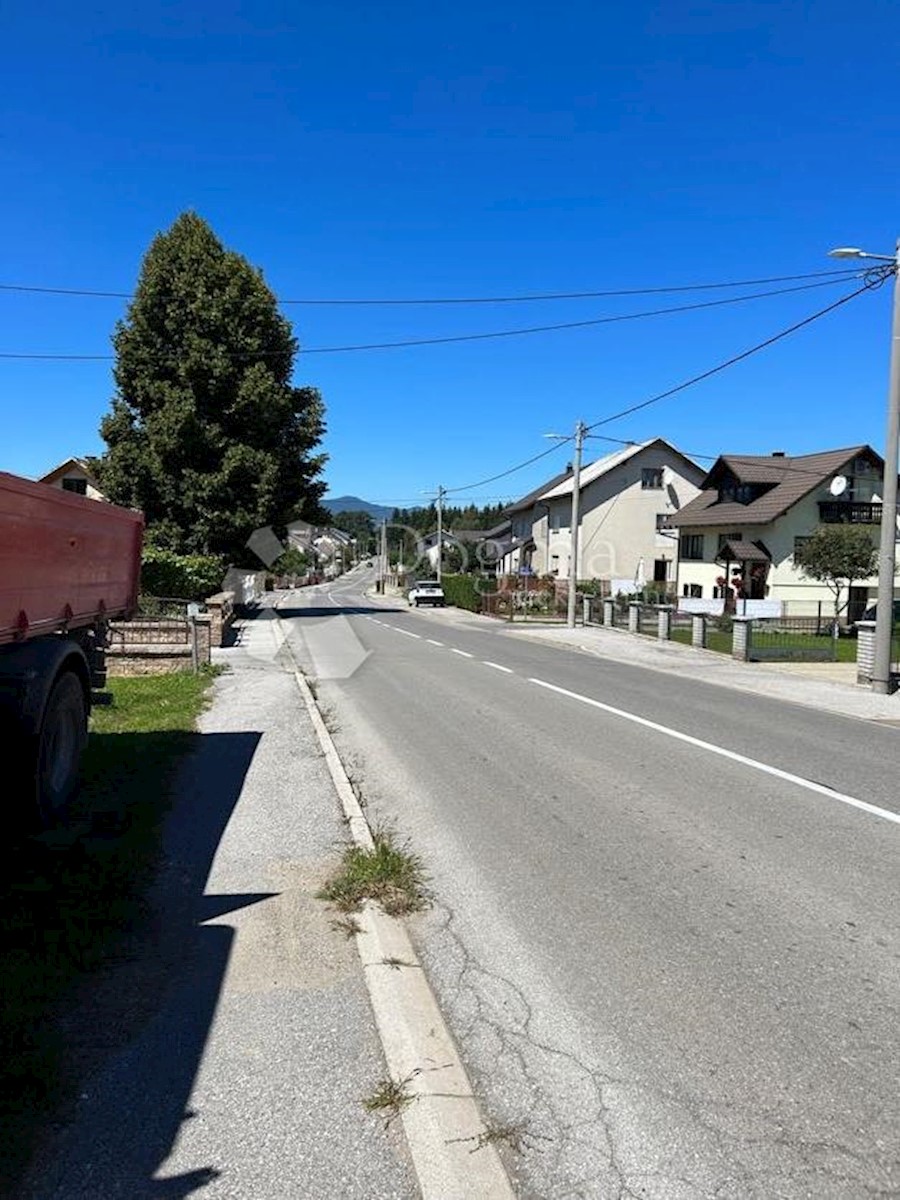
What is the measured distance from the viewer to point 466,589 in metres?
53.3

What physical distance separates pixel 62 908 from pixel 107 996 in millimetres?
1016

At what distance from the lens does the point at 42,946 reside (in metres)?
4.27

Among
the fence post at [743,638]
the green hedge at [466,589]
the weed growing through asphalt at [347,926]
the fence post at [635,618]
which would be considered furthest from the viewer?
the green hedge at [466,589]

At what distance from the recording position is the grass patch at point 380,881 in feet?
16.6

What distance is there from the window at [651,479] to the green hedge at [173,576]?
118 ft

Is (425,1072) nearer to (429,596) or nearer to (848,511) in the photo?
(848,511)

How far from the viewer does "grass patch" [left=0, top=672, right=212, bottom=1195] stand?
3135mm

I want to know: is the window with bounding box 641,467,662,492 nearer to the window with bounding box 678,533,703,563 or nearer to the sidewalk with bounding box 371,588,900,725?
the window with bounding box 678,533,703,563

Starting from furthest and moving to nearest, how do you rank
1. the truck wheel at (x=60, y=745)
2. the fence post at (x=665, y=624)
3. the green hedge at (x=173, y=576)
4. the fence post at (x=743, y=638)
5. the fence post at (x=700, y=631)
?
1. the fence post at (x=665, y=624)
2. the green hedge at (x=173, y=576)
3. the fence post at (x=700, y=631)
4. the fence post at (x=743, y=638)
5. the truck wheel at (x=60, y=745)

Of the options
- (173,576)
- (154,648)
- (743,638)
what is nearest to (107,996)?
(154,648)

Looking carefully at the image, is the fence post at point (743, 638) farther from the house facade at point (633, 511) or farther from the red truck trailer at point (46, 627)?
the house facade at point (633, 511)

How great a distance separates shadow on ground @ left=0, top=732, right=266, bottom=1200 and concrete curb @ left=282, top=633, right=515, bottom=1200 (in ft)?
2.18

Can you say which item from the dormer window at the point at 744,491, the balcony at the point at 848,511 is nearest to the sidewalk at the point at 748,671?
the balcony at the point at 848,511

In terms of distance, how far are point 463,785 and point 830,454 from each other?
134 feet
